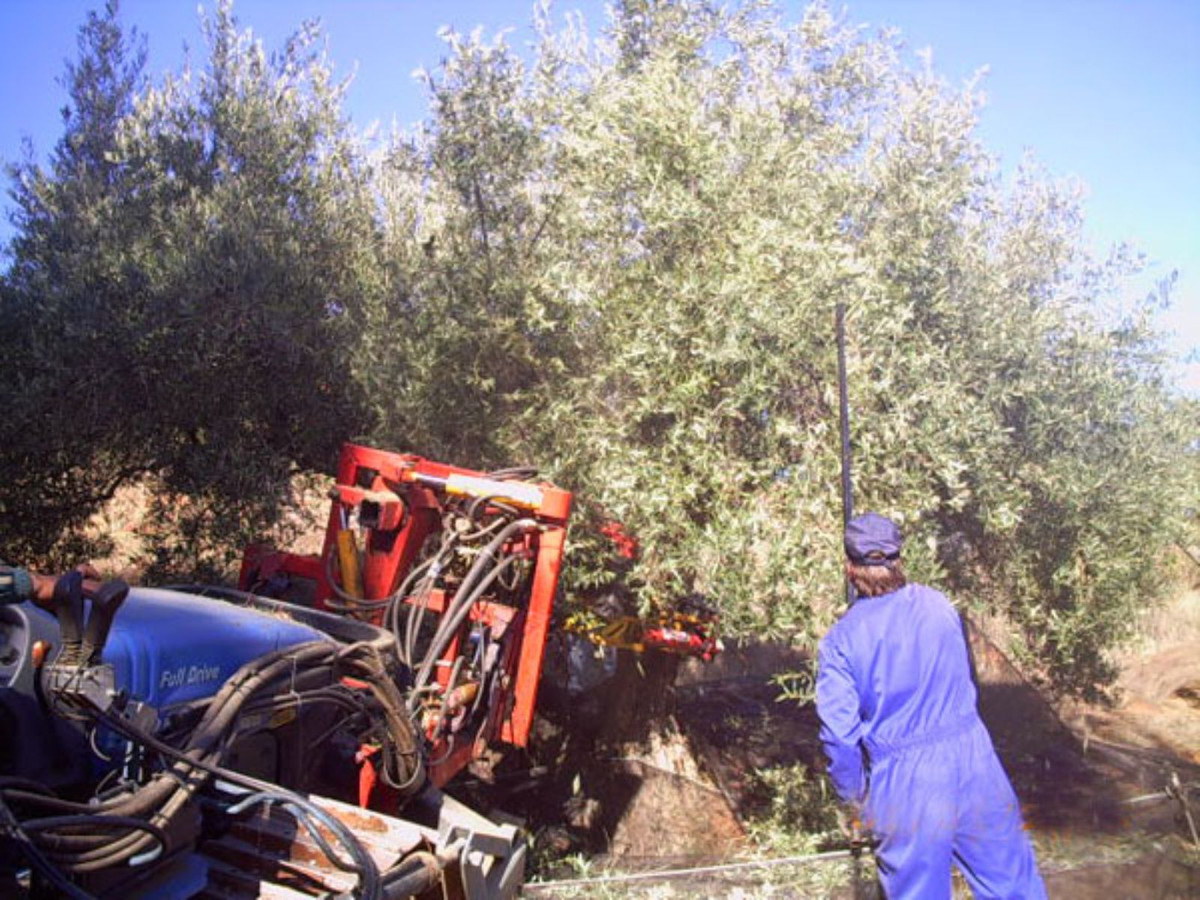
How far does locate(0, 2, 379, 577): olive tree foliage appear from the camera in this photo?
7.02 m

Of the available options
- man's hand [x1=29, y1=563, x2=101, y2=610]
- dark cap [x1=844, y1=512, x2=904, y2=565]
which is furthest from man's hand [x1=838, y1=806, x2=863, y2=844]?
man's hand [x1=29, y1=563, x2=101, y2=610]

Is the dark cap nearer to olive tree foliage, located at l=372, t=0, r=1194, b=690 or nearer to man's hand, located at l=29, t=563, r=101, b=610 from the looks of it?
olive tree foliage, located at l=372, t=0, r=1194, b=690

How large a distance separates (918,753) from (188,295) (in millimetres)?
5738

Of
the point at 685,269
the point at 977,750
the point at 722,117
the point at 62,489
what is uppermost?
the point at 722,117

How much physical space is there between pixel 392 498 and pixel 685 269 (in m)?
2.32

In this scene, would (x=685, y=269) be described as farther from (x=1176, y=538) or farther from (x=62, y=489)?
(x=62, y=489)

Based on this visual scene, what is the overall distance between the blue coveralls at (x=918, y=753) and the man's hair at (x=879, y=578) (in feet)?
0.16

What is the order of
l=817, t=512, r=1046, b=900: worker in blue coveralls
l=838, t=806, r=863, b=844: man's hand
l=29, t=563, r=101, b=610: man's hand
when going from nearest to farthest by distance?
l=29, t=563, r=101, b=610: man's hand
l=817, t=512, r=1046, b=900: worker in blue coveralls
l=838, t=806, r=863, b=844: man's hand

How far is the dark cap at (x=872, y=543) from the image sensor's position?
12.4ft

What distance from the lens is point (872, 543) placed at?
379 cm

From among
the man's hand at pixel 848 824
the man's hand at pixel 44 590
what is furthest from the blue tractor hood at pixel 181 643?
the man's hand at pixel 848 824

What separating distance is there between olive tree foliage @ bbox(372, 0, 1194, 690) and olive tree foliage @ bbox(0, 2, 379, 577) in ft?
1.93

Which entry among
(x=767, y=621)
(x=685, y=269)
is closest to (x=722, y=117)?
(x=685, y=269)

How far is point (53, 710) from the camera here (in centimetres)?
270
